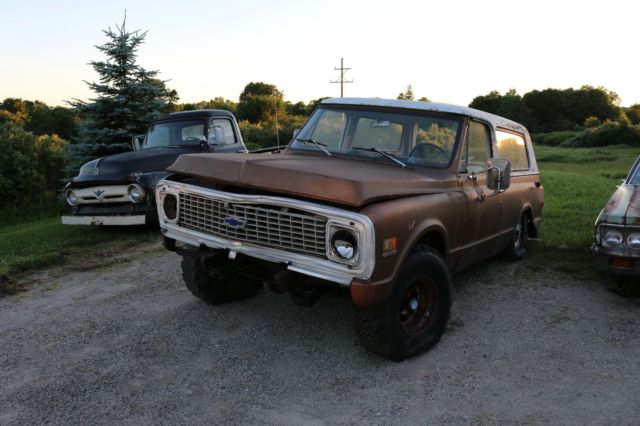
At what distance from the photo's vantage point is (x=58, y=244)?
28.1 feet

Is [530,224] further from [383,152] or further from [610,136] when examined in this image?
[610,136]

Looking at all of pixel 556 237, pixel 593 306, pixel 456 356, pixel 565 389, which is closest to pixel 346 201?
pixel 456 356

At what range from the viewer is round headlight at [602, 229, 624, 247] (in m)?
5.14

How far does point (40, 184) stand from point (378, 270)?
22903 millimetres

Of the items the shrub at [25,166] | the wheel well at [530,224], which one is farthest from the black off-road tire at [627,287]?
the shrub at [25,166]

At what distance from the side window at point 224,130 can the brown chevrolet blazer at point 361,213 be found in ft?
15.2

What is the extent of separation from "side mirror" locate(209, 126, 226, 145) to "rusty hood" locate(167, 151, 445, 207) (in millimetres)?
5348

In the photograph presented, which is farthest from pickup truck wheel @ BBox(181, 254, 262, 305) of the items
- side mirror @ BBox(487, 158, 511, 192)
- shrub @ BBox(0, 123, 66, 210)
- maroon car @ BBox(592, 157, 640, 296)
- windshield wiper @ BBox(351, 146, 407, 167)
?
shrub @ BBox(0, 123, 66, 210)

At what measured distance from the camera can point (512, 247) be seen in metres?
6.77

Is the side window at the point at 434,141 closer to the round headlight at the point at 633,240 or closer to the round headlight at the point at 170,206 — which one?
the round headlight at the point at 633,240

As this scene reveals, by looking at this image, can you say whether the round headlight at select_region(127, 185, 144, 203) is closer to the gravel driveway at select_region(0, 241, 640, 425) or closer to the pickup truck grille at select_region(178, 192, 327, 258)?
the gravel driveway at select_region(0, 241, 640, 425)

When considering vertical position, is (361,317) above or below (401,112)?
below

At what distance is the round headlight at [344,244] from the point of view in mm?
3662

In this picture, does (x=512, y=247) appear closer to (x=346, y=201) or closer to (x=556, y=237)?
(x=556, y=237)
